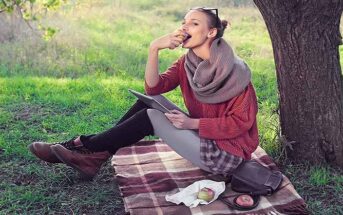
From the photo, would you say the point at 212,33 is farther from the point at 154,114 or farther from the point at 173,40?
the point at 154,114

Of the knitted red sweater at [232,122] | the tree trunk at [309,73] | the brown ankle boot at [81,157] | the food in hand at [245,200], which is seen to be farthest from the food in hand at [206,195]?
the tree trunk at [309,73]

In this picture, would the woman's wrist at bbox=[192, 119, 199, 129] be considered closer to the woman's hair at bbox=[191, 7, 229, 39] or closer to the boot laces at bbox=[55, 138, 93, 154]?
the woman's hair at bbox=[191, 7, 229, 39]

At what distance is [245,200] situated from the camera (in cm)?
330

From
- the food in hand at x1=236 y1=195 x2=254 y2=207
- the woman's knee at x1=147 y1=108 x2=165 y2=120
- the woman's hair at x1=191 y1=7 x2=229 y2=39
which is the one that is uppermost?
the woman's hair at x1=191 y1=7 x2=229 y2=39

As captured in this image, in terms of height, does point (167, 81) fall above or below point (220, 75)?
below

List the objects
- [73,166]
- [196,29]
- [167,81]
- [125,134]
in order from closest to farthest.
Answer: [196,29] < [125,134] < [73,166] < [167,81]

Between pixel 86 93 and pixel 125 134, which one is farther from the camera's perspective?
pixel 86 93

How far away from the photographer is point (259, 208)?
3256mm

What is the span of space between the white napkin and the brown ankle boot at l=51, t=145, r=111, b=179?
2.00 ft

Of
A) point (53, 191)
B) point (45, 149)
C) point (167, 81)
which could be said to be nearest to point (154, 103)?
point (167, 81)

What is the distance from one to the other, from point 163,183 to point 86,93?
2.73 meters

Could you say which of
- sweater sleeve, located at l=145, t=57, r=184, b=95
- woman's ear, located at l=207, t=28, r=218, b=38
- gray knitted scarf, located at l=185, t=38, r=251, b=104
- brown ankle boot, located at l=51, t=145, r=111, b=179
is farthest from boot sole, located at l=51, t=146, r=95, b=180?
woman's ear, located at l=207, t=28, r=218, b=38

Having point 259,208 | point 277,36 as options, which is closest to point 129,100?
point 277,36

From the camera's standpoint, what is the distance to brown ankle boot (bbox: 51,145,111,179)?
143 inches
